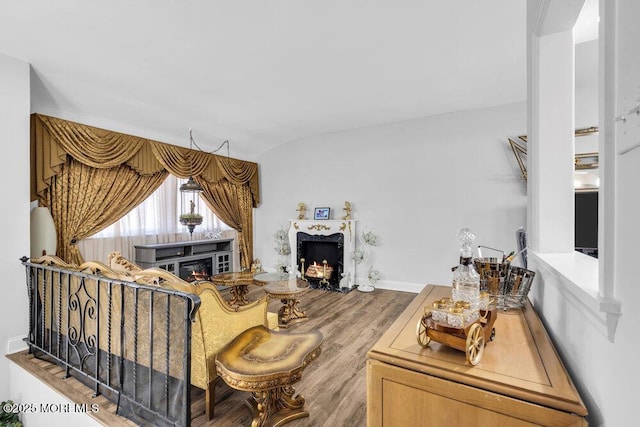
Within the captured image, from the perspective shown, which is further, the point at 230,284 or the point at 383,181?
the point at 383,181

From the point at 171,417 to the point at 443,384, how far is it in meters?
1.65

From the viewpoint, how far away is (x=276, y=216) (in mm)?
6246

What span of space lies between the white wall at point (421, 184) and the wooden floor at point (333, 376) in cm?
107

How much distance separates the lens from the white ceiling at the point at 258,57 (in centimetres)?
212

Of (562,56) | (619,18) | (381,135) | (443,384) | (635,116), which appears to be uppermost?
(381,135)

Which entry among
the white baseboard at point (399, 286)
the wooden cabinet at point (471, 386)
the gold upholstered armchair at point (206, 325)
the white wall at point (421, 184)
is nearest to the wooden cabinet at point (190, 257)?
the white wall at point (421, 184)

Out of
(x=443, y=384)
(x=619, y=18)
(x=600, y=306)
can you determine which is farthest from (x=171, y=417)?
(x=619, y=18)

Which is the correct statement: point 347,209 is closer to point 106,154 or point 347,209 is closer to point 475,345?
point 106,154

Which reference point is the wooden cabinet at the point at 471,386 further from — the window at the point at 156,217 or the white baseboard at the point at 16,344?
the window at the point at 156,217

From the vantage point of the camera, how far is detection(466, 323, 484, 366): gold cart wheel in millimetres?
768

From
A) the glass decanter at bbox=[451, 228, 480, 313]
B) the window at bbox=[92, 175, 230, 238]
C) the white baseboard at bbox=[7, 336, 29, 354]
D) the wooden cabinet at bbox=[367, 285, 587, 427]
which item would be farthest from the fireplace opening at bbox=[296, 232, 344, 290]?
the wooden cabinet at bbox=[367, 285, 587, 427]

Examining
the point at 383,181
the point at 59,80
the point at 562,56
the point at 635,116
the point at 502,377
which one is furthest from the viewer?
the point at 383,181

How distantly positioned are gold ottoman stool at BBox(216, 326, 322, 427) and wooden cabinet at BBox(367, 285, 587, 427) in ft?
3.24

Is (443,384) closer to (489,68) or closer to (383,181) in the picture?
(489,68)
